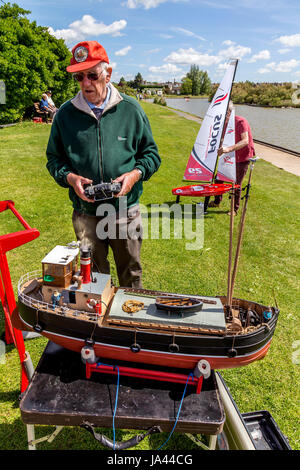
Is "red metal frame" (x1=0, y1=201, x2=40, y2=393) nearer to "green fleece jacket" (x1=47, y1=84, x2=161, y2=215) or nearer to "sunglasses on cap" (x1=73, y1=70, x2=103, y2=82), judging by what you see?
"green fleece jacket" (x1=47, y1=84, x2=161, y2=215)

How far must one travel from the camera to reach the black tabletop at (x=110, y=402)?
2396mm

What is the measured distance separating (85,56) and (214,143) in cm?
420

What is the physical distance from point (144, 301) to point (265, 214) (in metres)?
7.27

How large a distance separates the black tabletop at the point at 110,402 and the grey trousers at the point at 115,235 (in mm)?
1302

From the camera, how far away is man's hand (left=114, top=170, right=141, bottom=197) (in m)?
3.04

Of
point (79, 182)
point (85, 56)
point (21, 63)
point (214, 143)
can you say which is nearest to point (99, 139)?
point (79, 182)

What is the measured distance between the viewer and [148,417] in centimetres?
240

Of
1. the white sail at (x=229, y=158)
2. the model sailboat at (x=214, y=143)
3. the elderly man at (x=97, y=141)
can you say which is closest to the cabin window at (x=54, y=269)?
the elderly man at (x=97, y=141)

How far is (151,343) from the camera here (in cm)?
263

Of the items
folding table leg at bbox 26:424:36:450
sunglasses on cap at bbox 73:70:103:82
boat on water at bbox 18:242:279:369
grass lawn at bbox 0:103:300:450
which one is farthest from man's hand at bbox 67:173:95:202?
grass lawn at bbox 0:103:300:450

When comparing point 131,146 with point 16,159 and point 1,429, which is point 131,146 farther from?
point 16,159

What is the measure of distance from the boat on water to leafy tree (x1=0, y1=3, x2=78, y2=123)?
1943 centimetres

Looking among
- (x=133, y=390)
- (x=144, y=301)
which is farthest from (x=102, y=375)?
(x=144, y=301)

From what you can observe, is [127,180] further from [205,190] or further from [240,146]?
[240,146]
